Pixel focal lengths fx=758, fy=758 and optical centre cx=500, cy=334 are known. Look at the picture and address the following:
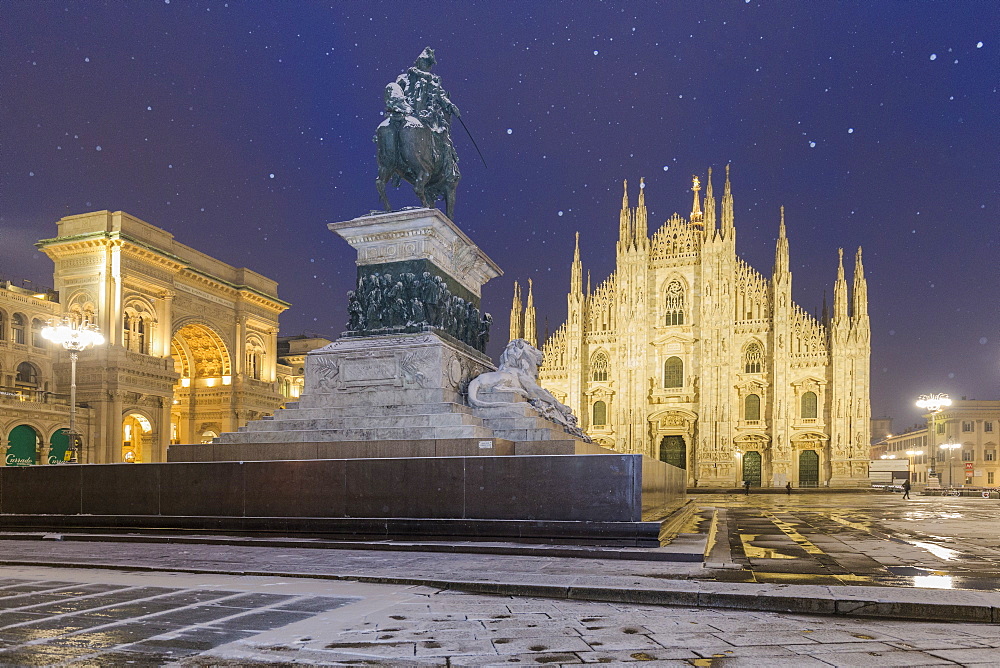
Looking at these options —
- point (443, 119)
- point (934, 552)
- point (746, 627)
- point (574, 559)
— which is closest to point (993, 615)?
point (746, 627)

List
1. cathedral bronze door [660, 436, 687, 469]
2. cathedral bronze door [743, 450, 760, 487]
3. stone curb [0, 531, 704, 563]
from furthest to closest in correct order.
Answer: cathedral bronze door [660, 436, 687, 469] → cathedral bronze door [743, 450, 760, 487] → stone curb [0, 531, 704, 563]

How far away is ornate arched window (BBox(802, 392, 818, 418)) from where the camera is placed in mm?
50031

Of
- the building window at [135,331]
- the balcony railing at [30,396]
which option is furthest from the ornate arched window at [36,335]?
the building window at [135,331]

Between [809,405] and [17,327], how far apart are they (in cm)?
4769

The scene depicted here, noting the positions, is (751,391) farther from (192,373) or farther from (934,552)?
(934,552)

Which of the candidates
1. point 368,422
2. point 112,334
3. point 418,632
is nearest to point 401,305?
point 368,422

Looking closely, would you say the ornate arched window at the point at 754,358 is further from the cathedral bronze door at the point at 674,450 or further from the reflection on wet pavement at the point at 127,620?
the reflection on wet pavement at the point at 127,620

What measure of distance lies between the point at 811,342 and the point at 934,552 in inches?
1717

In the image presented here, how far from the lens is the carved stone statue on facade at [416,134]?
42.4 ft

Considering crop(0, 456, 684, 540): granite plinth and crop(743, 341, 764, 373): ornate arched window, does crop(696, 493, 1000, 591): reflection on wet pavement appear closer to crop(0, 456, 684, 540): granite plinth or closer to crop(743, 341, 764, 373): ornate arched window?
crop(0, 456, 684, 540): granite plinth

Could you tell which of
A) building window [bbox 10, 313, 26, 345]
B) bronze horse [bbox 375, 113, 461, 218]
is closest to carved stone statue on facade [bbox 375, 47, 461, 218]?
bronze horse [bbox 375, 113, 461, 218]

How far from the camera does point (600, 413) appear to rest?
54781 millimetres

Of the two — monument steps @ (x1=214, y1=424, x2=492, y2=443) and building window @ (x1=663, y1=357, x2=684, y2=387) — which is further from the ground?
building window @ (x1=663, y1=357, x2=684, y2=387)

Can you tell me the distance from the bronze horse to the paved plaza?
664 cm
